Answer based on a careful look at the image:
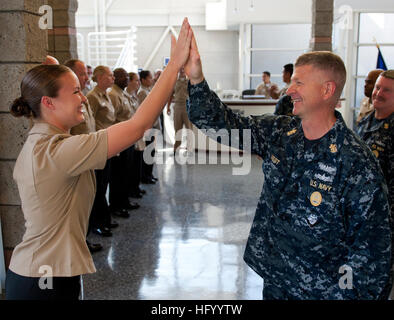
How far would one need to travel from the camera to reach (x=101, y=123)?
4.54m

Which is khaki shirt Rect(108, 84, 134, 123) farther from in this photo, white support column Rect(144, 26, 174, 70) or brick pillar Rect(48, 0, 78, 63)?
white support column Rect(144, 26, 174, 70)

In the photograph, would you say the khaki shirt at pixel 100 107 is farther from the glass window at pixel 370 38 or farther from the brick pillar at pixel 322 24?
the glass window at pixel 370 38

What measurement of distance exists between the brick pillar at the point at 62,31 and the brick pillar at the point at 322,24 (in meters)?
4.23

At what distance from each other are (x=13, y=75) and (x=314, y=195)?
7.47 feet

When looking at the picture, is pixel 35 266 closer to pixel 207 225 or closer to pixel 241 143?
pixel 241 143

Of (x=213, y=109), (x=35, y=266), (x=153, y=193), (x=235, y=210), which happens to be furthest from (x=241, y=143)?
(x=153, y=193)

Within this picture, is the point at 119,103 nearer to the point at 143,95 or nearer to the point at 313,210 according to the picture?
the point at 143,95

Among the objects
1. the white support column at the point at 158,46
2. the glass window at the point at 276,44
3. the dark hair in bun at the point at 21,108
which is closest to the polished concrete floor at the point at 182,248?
the dark hair in bun at the point at 21,108

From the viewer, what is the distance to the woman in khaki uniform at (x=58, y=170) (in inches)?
56.1

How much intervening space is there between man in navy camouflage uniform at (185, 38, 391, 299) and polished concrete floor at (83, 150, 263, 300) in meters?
1.67

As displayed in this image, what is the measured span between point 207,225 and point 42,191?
343 centimetres

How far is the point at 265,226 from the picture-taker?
1739 mm

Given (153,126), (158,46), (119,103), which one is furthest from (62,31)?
(158,46)

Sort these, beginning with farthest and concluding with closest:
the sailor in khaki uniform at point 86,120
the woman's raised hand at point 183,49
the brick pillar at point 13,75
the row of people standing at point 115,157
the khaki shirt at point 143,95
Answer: the khaki shirt at point 143,95 → the row of people standing at point 115,157 → the sailor in khaki uniform at point 86,120 → the brick pillar at point 13,75 → the woman's raised hand at point 183,49
